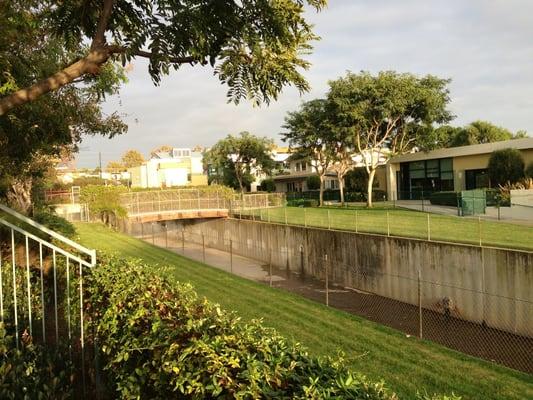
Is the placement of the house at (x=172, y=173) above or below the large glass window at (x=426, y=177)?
above

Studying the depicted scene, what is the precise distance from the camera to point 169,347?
11.7 ft

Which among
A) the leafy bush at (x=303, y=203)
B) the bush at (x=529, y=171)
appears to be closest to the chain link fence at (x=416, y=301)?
the bush at (x=529, y=171)

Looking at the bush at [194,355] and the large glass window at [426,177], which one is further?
the large glass window at [426,177]

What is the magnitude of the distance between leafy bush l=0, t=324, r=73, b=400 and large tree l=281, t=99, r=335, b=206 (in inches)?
1437

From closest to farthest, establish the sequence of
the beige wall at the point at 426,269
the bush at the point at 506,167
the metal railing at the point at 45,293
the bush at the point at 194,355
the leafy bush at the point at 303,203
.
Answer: the bush at the point at 194,355 → the metal railing at the point at 45,293 → the beige wall at the point at 426,269 → the bush at the point at 506,167 → the leafy bush at the point at 303,203

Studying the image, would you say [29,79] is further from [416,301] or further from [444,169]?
[444,169]

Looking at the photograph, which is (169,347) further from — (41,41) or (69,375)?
(41,41)

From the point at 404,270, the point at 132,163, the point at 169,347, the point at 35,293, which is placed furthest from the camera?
A: the point at 132,163

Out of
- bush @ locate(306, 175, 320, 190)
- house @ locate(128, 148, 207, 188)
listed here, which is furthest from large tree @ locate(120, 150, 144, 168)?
bush @ locate(306, 175, 320, 190)

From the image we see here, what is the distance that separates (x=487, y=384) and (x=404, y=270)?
404 inches

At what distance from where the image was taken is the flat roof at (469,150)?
112 feet

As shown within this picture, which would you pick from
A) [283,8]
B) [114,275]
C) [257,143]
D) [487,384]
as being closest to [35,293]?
[114,275]

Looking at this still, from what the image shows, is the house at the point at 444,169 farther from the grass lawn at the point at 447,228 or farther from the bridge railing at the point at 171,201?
the bridge railing at the point at 171,201

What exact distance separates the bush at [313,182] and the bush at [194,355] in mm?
56621
